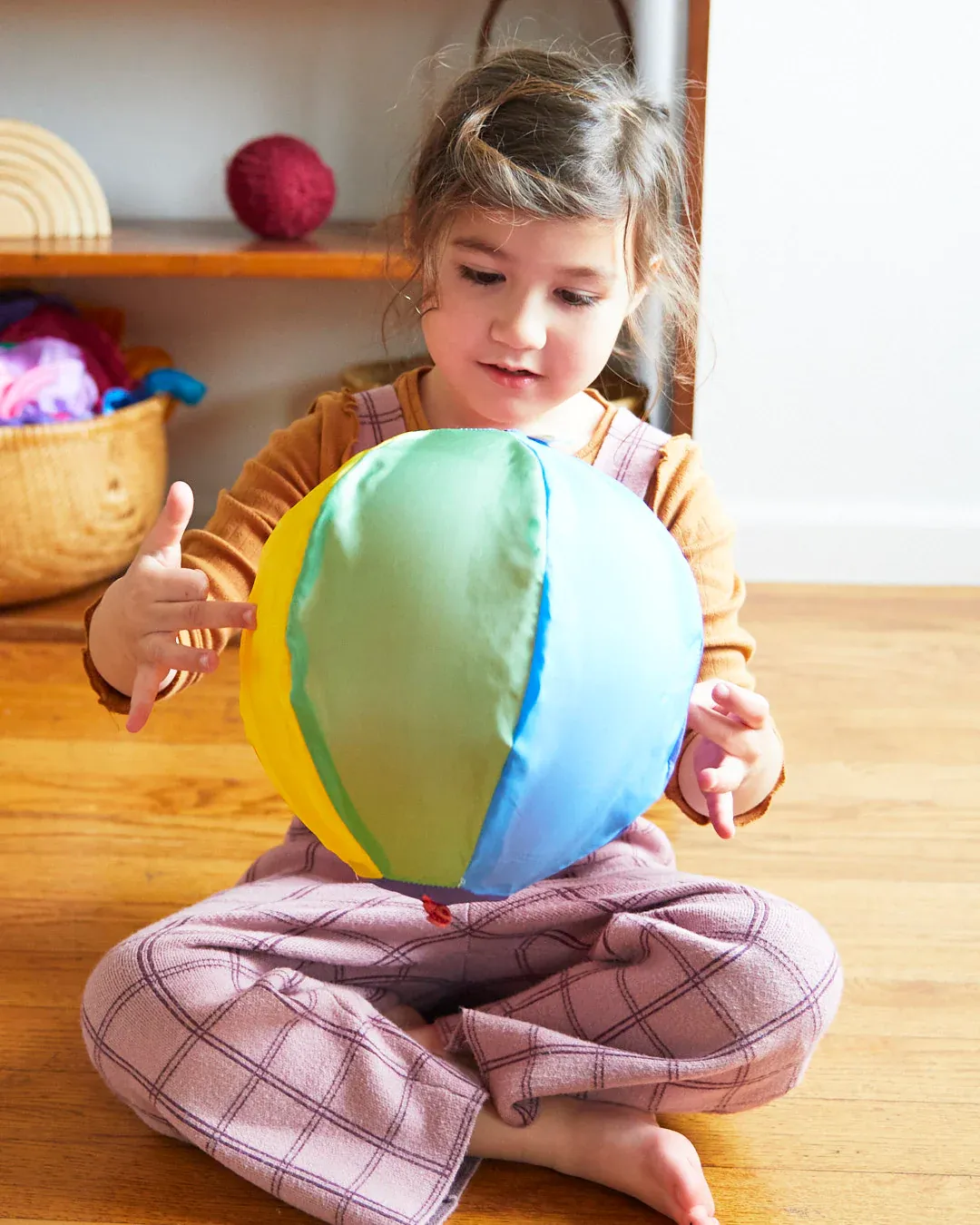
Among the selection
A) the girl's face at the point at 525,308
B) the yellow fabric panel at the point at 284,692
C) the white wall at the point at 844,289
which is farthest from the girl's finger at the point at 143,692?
the white wall at the point at 844,289

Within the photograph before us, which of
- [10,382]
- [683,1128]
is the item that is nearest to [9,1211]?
[683,1128]

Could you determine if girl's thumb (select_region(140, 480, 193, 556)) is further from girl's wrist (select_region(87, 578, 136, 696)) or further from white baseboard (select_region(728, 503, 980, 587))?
white baseboard (select_region(728, 503, 980, 587))

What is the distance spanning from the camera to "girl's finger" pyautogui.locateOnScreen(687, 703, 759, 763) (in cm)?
92

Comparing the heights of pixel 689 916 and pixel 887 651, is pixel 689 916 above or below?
above

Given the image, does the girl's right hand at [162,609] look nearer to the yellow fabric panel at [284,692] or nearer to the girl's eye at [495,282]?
the yellow fabric panel at [284,692]

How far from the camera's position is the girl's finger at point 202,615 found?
811 mm

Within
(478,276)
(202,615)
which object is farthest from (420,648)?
(478,276)

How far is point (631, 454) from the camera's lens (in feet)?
3.96

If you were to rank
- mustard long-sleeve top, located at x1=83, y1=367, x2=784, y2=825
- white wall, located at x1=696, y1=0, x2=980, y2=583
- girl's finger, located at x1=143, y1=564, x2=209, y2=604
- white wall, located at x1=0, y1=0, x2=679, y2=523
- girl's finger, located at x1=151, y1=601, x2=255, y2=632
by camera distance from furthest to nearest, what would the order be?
white wall, located at x1=0, y1=0, x2=679, y2=523 → white wall, located at x1=696, y1=0, x2=980, y2=583 → mustard long-sleeve top, located at x1=83, y1=367, x2=784, y2=825 → girl's finger, located at x1=143, y1=564, x2=209, y2=604 → girl's finger, located at x1=151, y1=601, x2=255, y2=632

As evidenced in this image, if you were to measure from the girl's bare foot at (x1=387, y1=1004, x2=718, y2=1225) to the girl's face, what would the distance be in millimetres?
538

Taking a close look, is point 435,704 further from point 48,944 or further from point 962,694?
point 962,694

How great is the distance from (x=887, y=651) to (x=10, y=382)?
1343mm

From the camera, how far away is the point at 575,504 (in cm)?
76

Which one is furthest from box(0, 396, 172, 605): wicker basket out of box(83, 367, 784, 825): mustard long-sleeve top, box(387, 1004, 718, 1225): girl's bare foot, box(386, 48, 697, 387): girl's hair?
box(387, 1004, 718, 1225): girl's bare foot
